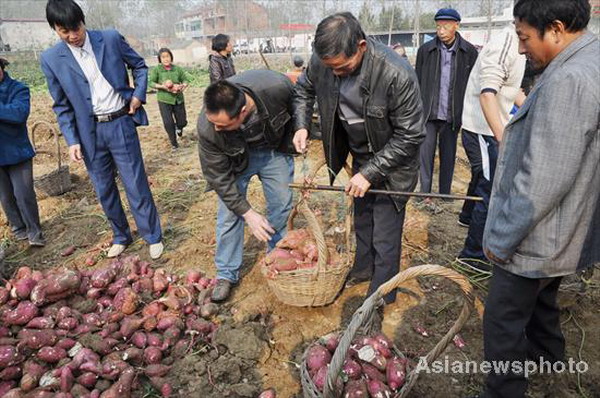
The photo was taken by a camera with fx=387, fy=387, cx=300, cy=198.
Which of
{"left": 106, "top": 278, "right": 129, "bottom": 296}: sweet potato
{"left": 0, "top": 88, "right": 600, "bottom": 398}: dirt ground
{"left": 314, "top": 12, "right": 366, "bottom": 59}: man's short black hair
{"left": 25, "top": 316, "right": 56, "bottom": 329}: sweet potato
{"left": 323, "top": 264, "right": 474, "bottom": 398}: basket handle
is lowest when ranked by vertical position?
{"left": 0, "top": 88, "right": 600, "bottom": 398}: dirt ground

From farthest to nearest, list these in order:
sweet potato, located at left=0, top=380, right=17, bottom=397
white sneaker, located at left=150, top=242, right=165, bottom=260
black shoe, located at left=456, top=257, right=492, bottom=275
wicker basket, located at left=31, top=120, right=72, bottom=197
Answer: wicker basket, located at left=31, top=120, right=72, bottom=197
white sneaker, located at left=150, top=242, right=165, bottom=260
black shoe, located at left=456, top=257, right=492, bottom=275
sweet potato, located at left=0, top=380, right=17, bottom=397

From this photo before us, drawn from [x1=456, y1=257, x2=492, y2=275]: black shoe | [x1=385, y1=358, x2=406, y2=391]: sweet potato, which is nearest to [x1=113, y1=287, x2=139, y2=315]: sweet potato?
[x1=385, y1=358, x2=406, y2=391]: sweet potato

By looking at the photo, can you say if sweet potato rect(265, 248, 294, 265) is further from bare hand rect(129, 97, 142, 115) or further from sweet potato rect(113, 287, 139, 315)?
bare hand rect(129, 97, 142, 115)

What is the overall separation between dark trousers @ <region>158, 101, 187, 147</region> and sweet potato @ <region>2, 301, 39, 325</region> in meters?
4.95

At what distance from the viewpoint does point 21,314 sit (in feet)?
7.87

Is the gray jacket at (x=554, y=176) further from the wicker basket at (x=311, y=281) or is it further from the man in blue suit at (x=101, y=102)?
the man in blue suit at (x=101, y=102)

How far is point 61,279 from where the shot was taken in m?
2.57

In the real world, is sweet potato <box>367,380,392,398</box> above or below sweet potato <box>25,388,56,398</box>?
above

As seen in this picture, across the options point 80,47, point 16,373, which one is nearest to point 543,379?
point 16,373

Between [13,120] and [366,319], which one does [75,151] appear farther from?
[366,319]

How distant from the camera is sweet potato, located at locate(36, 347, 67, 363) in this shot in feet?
7.10

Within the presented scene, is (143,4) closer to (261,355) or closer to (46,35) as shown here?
(46,35)

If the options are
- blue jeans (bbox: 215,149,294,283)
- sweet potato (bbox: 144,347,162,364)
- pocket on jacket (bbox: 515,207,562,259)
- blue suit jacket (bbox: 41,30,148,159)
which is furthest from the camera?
blue suit jacket (bbox: 41,30,148,159)

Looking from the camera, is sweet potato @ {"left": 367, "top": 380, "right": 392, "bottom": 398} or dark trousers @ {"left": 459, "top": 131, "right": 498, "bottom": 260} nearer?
sweet potato @ {"left": 367, "top": 380, "right": 392, "bottom": 398}
